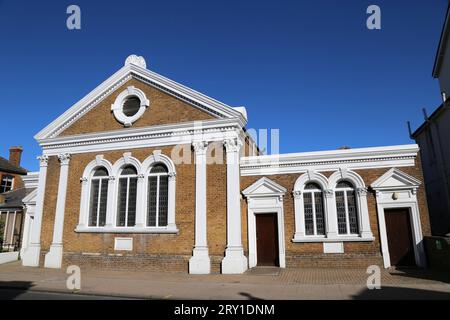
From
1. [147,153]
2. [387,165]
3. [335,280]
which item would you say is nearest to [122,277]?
[147,153]

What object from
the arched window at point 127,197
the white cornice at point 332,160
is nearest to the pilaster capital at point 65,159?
the arched window at point 127,197

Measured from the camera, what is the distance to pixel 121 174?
15844mm

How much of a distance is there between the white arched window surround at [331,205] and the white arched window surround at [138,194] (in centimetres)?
533

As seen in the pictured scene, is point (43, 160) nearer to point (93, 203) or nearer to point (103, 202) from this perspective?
point (93, 203)

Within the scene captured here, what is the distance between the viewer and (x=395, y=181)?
44.4 ft

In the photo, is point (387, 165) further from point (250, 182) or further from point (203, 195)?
point (203, 195)

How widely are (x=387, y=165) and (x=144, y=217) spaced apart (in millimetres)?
10707

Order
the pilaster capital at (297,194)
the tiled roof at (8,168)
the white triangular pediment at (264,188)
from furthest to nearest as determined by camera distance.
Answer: the tiled roof at (8,168), the white triangular pediment at (264,188), the pilaster capital at (297,194)

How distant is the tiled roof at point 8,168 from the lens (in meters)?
32.3

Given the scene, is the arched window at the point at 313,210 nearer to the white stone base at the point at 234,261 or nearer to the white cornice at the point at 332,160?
the white cornice at the point at 332,160

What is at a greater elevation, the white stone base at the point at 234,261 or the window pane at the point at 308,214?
the window pane at the point at 308,214

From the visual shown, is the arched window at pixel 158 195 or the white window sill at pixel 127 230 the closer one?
the white window sill at pixel 127 230

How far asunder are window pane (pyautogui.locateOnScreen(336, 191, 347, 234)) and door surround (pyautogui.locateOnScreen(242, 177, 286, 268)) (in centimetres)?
231

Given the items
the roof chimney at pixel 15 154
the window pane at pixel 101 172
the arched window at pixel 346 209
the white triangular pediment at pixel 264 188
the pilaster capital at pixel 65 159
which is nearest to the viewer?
the arched window at pixel 346 209
